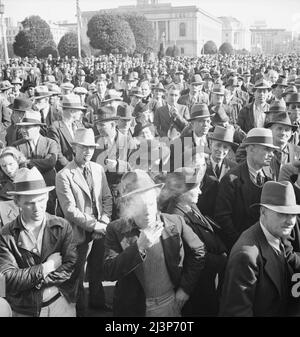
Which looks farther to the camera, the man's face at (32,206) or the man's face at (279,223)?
the man's face at (32,206)

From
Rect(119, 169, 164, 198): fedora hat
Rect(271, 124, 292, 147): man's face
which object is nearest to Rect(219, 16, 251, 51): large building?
Rect(271, 124, 292, 147): man's face

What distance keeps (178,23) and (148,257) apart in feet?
168

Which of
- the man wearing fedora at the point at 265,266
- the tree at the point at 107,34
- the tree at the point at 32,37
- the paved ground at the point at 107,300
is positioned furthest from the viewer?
the tree at the point at 107,34

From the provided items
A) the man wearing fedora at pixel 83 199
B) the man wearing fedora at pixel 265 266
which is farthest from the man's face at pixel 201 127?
the man wearing fedora at pixel 265 266

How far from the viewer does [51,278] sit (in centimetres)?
297

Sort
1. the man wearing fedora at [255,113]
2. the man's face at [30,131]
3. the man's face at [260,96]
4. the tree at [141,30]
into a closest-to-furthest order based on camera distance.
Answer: the man's face at [30,131], the man wearing fedora at [255,113], the man's face at [260,96], the tree at [141,30]

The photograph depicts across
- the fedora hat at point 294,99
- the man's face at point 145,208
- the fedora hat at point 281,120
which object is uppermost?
the fedora hat at point 294,99

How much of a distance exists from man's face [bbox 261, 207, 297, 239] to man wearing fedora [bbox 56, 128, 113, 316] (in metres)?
1.75

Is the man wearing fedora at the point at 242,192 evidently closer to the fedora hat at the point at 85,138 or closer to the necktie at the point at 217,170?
the necktie at the point at 217,170

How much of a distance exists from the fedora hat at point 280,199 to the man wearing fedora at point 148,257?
0.63 meters

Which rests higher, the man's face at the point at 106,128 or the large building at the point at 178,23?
the large building at the point at 178,23

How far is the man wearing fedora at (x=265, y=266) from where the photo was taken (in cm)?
255

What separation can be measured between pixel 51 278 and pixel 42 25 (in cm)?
2046
